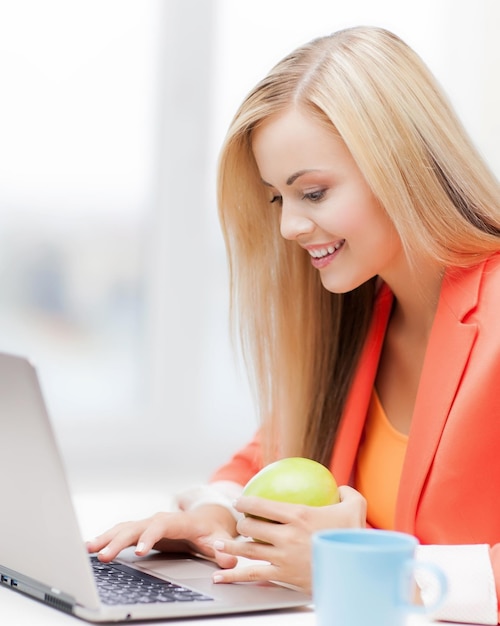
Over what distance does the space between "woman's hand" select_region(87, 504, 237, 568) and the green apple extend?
0.35ft

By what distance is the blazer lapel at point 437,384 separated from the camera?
1499 millimetres

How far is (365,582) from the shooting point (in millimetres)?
789

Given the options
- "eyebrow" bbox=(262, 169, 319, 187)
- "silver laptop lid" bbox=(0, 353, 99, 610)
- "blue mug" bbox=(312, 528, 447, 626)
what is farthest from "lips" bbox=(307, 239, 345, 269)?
"blue mug" bbox=(312, 528, 447, 626)

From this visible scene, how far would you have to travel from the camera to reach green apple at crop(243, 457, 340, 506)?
124cm

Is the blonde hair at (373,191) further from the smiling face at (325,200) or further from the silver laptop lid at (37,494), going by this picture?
the silver laptop lid at (37,494)

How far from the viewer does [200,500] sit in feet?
5.32

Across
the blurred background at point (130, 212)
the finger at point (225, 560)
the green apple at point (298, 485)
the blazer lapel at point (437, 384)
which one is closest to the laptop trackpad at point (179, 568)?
the finger at point (225, 560)

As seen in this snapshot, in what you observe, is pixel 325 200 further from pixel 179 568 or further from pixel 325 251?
pixel 179 568

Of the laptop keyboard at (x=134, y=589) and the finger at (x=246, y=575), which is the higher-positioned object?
the finger at (x=246, y=575)

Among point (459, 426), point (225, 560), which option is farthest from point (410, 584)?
point (459, 426)

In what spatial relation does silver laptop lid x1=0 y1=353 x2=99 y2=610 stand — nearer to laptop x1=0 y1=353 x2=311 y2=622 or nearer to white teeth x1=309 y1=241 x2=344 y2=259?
laptop x1=0 y1=353 x2=311 y2=622

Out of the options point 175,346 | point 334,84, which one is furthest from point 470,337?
point 175,346

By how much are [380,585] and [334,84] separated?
1.01 metres

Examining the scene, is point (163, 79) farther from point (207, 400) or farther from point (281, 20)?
point (207, 400)
